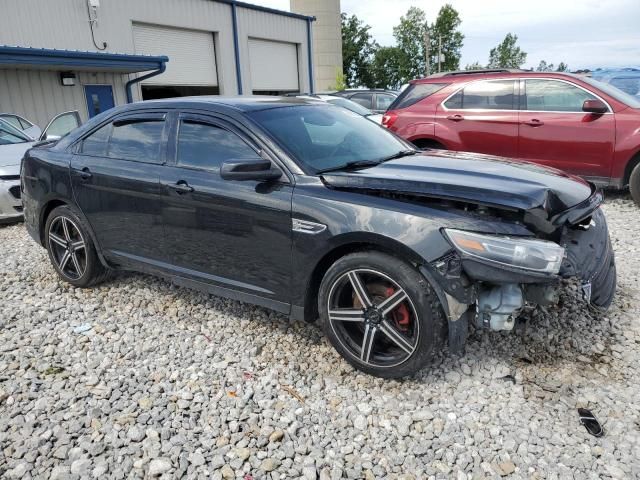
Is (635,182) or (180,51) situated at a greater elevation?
(180,51)

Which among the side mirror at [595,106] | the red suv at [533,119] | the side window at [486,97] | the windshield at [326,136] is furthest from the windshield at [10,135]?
the side mirror at [595,106]

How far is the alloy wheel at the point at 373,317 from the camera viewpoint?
2809 millimetres

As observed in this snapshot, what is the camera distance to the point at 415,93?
7.61m

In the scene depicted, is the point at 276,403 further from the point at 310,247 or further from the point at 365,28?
the point at 365,28

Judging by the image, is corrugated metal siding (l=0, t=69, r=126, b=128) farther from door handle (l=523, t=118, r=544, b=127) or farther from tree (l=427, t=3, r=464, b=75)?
tree (l=427, t=3, r=464, b=75)

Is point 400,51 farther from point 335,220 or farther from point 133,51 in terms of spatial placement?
point 335,220

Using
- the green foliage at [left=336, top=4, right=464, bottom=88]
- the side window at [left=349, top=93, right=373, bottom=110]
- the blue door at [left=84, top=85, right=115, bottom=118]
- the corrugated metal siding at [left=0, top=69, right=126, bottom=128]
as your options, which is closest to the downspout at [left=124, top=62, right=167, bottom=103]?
the blue door at [left=84, top=85, right=115, bottom=118]

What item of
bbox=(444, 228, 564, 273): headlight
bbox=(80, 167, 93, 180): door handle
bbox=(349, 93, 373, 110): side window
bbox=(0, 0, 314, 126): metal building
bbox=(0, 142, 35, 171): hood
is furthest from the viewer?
bbox=(349, 93, 373, 110): side window

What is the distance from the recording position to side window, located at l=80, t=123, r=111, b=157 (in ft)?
13.5

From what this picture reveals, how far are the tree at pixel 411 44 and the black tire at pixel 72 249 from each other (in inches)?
2547

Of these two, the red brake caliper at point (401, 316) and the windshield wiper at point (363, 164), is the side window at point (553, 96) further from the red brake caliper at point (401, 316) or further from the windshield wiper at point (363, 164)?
the red brake caliper at point (401, 316)

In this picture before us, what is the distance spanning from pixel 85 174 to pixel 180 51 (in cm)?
1580

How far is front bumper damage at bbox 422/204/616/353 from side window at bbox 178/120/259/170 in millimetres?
1440

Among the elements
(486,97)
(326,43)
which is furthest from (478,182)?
(326,43)
